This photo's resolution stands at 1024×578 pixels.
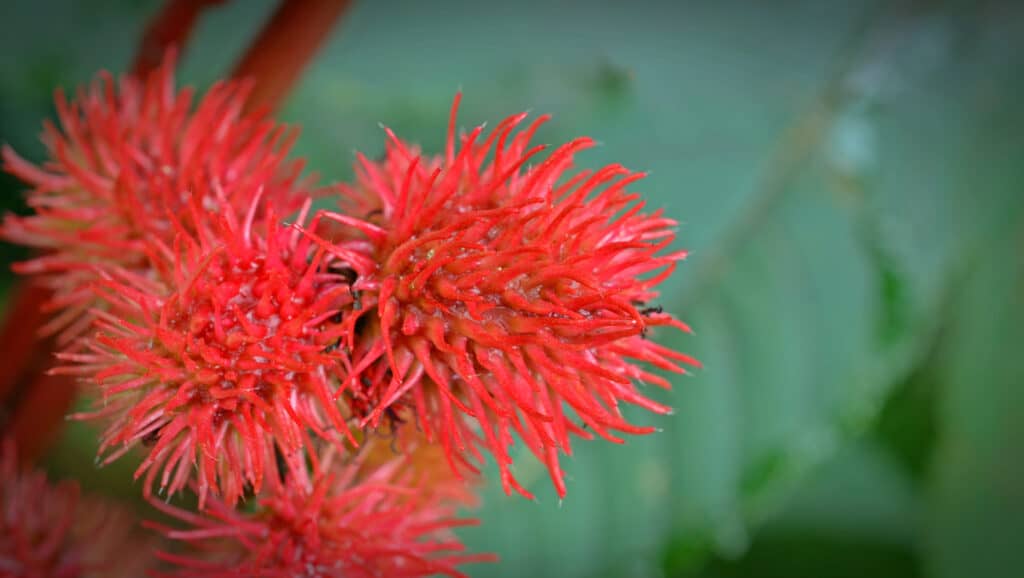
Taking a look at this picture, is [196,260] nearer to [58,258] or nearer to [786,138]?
[58,258]

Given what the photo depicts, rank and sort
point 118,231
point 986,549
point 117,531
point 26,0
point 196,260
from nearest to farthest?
point 196,260
point 118,231
point 117,531
point 26,0
point 986,549

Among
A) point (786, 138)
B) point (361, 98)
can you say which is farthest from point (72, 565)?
point (786, 138)

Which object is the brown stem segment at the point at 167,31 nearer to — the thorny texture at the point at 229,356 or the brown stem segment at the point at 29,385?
the brown stem segment at the point at 29,385

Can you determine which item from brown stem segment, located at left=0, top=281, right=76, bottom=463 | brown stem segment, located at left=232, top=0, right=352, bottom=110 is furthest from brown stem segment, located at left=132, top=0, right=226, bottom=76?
brown stem segment, located at left=0, top=281, right=76, bottom=463

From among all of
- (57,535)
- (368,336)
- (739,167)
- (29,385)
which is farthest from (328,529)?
(739,167)

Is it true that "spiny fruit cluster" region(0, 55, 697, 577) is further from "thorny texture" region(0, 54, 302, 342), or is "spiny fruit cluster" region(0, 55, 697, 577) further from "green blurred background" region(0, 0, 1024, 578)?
"green blurred background" region(0, 0, 1024, 578)

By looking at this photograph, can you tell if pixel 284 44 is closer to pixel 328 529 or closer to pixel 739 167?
pixel 328 529
